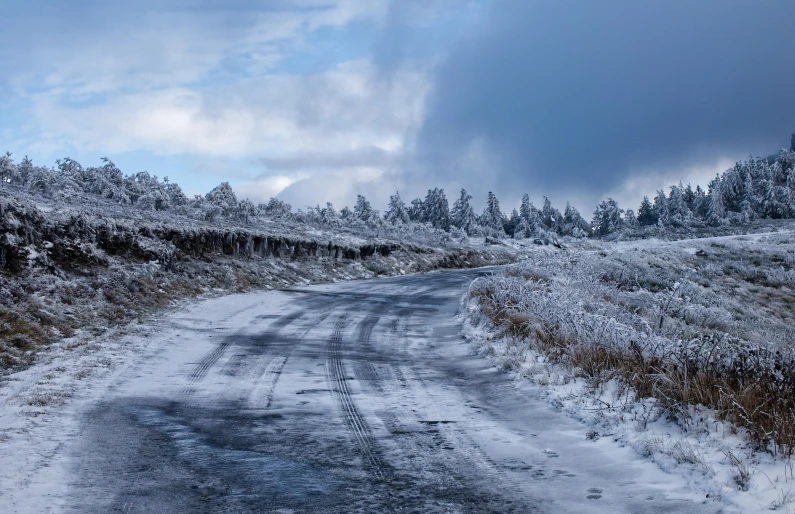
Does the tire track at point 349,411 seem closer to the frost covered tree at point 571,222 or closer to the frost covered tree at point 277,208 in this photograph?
the frost covered tree at point 277,208

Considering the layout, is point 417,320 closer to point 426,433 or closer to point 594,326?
point 594,326

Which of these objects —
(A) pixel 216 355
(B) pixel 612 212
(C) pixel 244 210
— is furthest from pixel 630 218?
(A) pixel 216 355

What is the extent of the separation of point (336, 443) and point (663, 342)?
444 cm

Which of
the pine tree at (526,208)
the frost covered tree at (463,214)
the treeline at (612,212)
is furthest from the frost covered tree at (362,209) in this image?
the pine tree at (526,208)

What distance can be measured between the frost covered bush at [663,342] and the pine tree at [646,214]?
252 feet

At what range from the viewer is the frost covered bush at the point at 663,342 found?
5098 mm

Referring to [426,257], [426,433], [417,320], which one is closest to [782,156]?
[426,257]

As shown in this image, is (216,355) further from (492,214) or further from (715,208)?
(715,208)

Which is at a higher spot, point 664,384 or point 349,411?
point 664,384

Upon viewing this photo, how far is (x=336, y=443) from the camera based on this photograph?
532 cm

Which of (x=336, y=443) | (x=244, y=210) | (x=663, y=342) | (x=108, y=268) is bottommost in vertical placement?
(x=336, y=443)

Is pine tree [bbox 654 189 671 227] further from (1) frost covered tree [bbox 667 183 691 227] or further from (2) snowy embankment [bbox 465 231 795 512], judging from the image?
(2) snowy embankment [bbox 465 231 795 512]

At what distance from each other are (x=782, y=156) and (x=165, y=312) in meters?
107

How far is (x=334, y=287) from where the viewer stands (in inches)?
861
